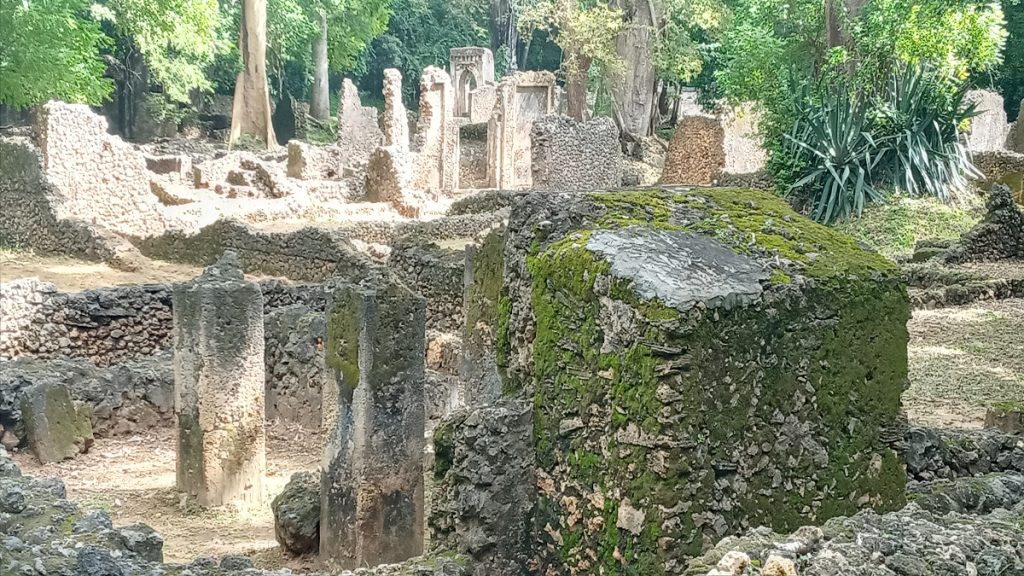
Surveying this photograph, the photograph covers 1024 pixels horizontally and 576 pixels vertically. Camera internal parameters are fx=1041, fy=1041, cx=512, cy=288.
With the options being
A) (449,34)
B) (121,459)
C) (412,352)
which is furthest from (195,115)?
(412,352)

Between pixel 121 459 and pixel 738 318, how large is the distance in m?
6.86

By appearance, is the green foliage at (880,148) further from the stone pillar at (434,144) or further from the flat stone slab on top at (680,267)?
the flat stone slab on top at (680,267)

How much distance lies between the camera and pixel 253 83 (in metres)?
28.5

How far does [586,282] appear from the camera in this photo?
333cm

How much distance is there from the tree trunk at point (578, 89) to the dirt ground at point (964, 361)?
20516 millimetres

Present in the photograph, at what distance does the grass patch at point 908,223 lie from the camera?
47.9 feet

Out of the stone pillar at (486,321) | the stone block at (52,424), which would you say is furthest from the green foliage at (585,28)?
the stone pillar at (486,321)

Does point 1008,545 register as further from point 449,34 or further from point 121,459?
point 449,34

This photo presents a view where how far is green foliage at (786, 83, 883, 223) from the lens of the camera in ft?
51.9

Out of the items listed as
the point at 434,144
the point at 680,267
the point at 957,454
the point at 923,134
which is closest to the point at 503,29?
the point at 434,144

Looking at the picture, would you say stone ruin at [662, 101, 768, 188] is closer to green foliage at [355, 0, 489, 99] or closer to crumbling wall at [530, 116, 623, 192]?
crumbling wall at [530, 116, 623, 192]

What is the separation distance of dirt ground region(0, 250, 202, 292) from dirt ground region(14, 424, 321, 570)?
5.67m

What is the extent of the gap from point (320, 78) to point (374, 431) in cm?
3505

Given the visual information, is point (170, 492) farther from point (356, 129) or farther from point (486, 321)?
point (356, 129)
